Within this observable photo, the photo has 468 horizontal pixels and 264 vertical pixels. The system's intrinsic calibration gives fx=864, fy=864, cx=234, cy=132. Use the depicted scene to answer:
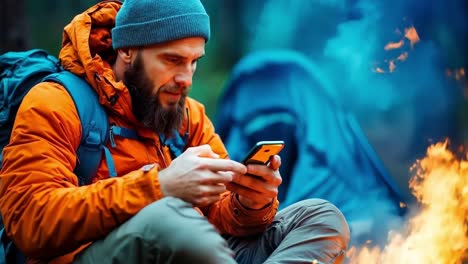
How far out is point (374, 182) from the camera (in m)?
5.90

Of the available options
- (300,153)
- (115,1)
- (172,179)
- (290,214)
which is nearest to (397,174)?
(300,153)

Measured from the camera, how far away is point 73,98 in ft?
11.7

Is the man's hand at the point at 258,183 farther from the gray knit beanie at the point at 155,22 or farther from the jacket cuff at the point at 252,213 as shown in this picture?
the gray knit beanie at the point at 155,22

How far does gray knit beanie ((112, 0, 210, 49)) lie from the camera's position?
148 inches

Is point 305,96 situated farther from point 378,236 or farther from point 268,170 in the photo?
point 268,170

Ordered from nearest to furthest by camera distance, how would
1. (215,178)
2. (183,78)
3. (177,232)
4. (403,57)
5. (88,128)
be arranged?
(177,232) → (215,178) → (88,128) → (183,78) → (403,57)

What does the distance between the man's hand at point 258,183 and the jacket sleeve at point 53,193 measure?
0.56 meters

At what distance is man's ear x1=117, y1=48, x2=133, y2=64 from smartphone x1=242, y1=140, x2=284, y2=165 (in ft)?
2.39

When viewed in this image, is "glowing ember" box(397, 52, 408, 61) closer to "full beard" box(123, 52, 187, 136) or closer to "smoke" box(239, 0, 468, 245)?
"smoke" box(239, 0, 468, 245)

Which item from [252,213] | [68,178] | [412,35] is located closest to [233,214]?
[252,213]

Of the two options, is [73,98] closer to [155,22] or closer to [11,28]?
[155,22]

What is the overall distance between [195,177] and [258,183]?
1.63ft

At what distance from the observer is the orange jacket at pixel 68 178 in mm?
3205

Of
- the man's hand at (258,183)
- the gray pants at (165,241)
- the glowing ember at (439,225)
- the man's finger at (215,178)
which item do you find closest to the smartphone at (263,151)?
the man's hand at (258,183)
